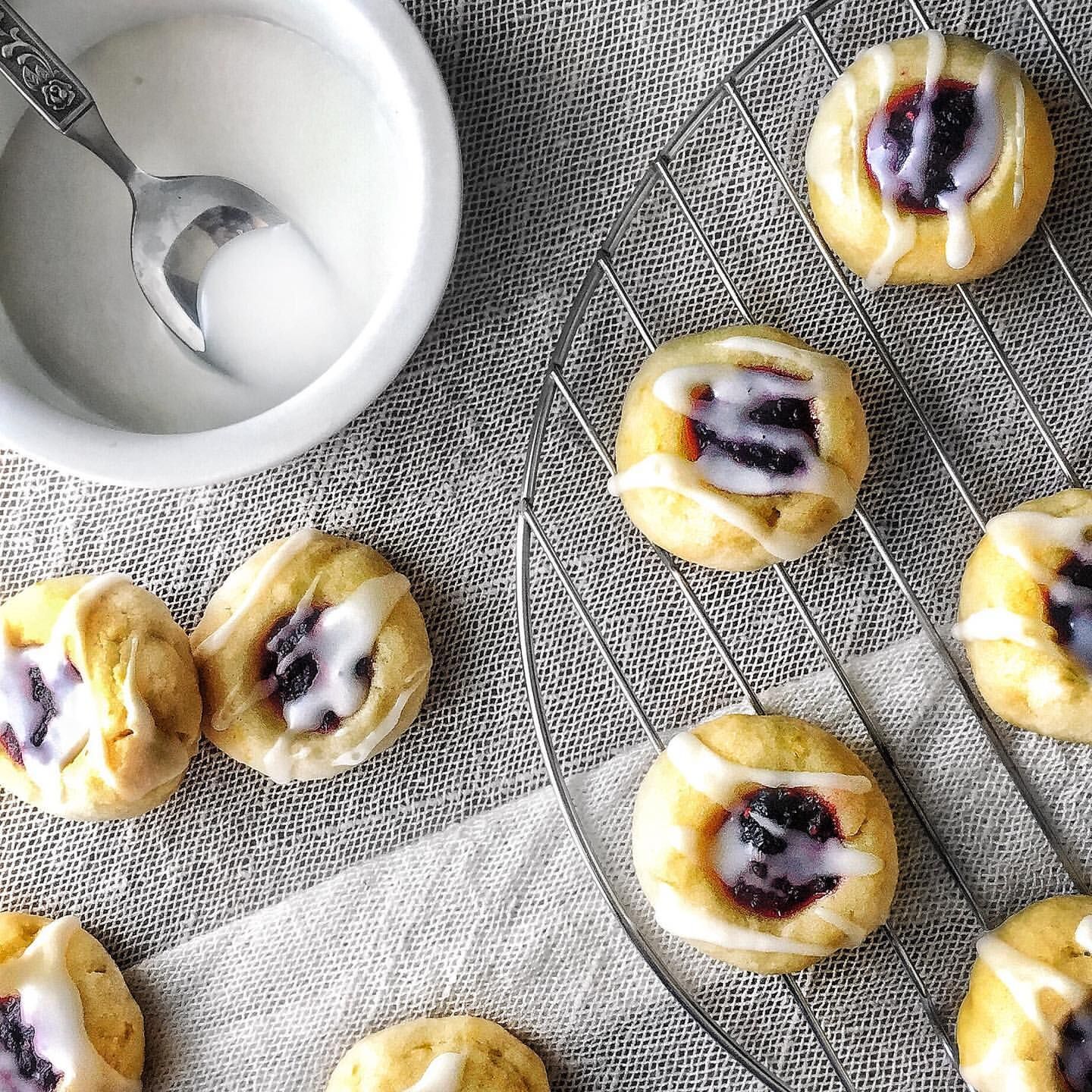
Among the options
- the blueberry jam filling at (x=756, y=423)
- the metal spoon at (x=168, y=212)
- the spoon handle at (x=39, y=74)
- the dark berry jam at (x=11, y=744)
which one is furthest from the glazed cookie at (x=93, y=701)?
the blueberry jam filling at (x=756, y=423)

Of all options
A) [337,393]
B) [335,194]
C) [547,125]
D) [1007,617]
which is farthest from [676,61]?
[1007,617]

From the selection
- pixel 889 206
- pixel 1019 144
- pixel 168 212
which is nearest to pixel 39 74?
pixel 168 212

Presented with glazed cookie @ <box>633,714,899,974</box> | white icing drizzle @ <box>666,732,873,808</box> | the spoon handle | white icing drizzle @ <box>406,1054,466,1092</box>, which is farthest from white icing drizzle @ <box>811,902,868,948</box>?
the spoon handle

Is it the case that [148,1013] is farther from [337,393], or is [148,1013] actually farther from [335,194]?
[335,194]

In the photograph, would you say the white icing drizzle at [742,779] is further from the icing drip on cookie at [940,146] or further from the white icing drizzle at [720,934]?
the icing drip on cookie at [940,146]

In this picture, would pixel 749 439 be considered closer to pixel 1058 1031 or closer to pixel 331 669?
pixel 331 669

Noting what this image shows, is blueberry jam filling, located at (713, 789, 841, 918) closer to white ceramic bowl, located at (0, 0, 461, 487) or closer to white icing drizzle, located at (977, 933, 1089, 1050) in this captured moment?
white icing drizzle, located at (977, 933, 1089, 1050)

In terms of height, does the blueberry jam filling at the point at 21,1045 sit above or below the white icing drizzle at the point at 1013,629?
below
